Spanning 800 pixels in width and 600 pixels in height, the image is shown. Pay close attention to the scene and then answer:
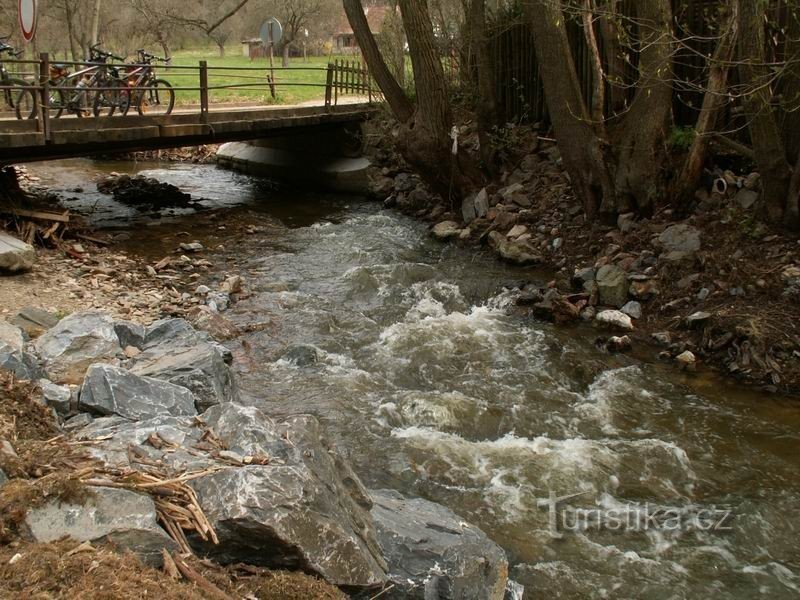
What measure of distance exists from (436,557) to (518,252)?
7.03 m

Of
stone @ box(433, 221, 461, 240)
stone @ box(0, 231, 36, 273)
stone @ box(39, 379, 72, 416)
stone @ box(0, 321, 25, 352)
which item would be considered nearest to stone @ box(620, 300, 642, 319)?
stone @ box(433, 221, 461, 240)

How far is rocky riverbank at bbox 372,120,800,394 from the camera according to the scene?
22.6ft

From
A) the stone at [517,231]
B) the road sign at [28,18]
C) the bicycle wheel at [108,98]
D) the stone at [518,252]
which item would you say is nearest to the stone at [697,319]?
the stone at [518,252]

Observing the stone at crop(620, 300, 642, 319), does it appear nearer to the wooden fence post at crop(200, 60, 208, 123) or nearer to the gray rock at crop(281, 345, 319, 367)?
the gray rock at crop(281, 345, 319, 367)

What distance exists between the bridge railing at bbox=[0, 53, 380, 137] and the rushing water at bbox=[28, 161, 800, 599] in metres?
3.94

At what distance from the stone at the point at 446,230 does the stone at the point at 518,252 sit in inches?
52.0

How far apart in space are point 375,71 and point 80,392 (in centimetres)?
964

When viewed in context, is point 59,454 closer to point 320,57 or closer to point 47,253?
point 47,253

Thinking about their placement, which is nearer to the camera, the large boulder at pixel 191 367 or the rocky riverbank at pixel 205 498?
the rocky riverbank at pixel 205 498

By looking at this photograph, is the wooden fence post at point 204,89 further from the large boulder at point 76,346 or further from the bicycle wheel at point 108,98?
the large boulder at point 76,346

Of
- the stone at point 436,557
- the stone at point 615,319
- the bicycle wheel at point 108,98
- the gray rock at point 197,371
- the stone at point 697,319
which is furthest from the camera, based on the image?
the bicycle wheel at point 108,98

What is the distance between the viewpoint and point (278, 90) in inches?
981

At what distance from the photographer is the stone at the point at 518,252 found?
10.0m

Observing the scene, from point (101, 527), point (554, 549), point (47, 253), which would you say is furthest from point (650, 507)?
point (47, 253)
